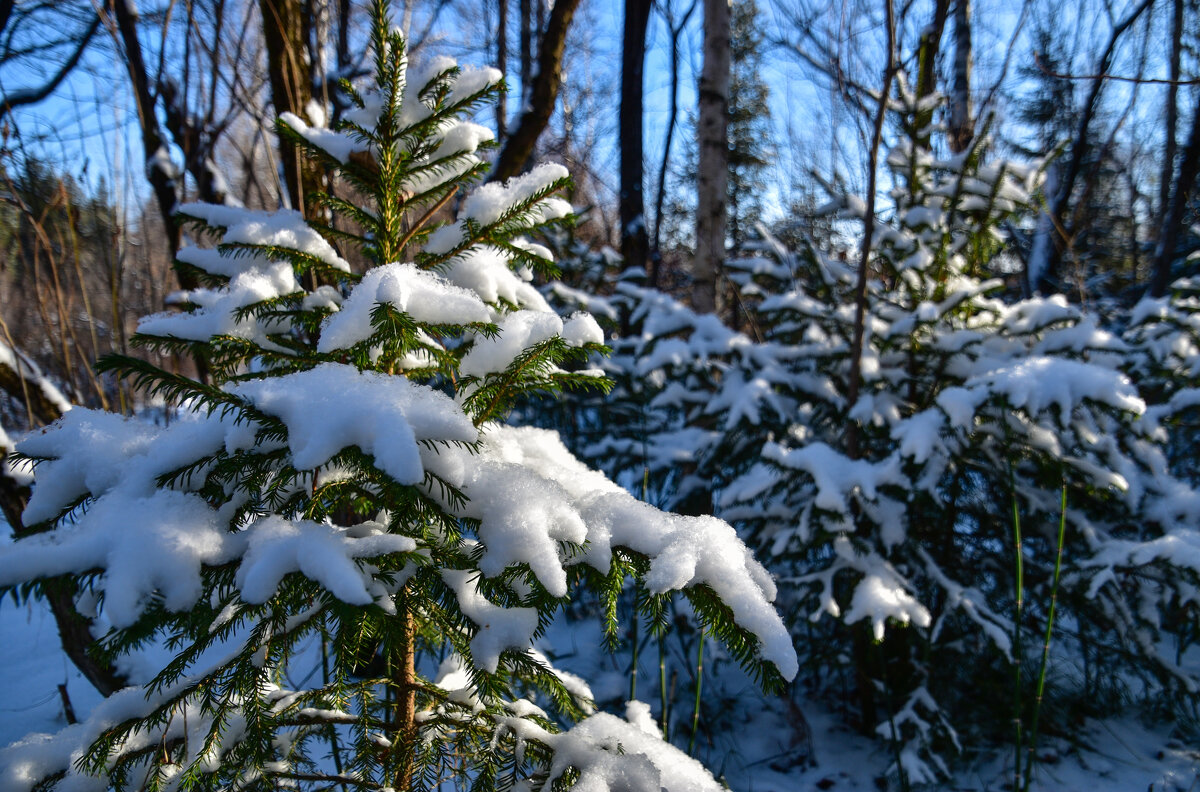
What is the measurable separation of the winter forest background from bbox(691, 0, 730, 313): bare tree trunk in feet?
0.10

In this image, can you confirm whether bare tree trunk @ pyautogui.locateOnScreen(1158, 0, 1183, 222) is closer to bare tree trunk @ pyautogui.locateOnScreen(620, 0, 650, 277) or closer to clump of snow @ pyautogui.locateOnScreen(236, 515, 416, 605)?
bare tree trunk @ pyautogui.locateOnScreen(620, 0, 650, 277)

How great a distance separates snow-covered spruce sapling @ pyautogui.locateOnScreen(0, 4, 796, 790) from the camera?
741 mm

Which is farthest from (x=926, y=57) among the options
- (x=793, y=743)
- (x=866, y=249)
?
(x=793, y=743)

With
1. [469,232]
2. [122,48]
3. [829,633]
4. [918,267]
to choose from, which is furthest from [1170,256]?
[122,48]

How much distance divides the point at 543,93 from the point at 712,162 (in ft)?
3.57

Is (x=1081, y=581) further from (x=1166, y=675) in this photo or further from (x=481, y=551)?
(x=481, y=551)

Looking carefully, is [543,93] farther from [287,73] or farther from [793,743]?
[793,743]

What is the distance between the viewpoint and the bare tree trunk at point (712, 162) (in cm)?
361

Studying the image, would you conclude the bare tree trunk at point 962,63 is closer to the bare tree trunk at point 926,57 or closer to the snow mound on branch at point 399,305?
the bare tree trunk at point 926,57

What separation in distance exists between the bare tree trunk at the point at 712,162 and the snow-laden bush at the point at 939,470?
0.44 metres

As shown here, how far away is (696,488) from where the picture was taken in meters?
3.23

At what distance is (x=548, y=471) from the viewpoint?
1087 millimetres

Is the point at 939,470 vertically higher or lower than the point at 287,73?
lower

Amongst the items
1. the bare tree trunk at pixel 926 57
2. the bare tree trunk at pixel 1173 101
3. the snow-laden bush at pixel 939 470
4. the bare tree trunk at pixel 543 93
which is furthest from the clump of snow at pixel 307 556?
the bare tree trunk at pixel 1173 101
